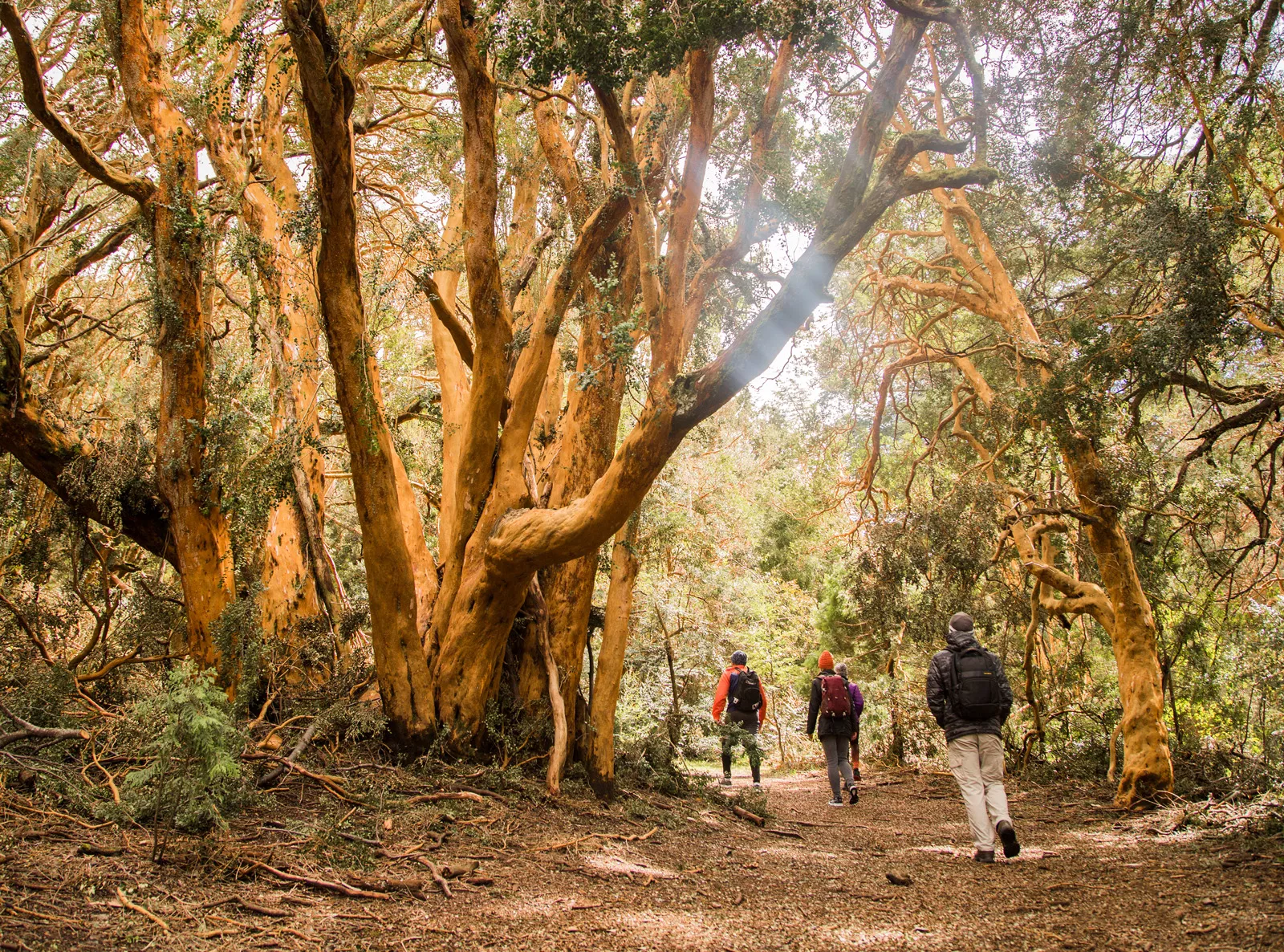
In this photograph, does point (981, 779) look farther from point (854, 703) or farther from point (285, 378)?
point (285, 378)

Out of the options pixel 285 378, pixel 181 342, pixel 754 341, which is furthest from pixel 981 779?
pixel 181 342

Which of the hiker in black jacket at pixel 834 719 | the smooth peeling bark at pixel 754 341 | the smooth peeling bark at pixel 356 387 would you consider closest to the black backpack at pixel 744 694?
the hiker in black jacket at pixel 834 719

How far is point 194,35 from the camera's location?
6023 millimetres

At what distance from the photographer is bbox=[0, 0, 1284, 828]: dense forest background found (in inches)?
225

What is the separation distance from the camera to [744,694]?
9758 millimetres

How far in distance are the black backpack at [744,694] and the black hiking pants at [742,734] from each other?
0.07 meters

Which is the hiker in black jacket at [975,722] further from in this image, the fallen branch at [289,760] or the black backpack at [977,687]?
the fallen branch at [289,760]

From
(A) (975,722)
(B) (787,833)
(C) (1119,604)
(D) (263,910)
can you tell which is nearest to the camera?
(D) (263,910)

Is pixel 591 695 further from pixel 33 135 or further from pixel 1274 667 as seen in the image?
pixel 33 135

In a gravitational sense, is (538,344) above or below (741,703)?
above

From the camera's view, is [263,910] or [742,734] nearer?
[263,910]

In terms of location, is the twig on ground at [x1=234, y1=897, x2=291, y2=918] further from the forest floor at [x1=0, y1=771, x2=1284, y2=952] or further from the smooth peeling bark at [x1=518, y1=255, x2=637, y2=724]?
the smooth peeling bark at [x1=518, y1=255, x2=637, y2=724]

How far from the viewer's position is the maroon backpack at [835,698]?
9281 millimetres

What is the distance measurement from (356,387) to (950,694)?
516 cm
